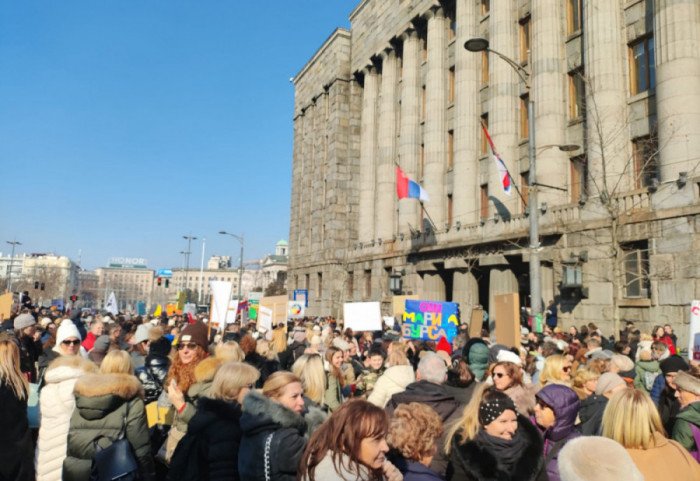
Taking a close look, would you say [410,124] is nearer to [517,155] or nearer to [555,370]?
[517,155]

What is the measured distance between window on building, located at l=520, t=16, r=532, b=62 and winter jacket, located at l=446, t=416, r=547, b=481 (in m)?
27.1

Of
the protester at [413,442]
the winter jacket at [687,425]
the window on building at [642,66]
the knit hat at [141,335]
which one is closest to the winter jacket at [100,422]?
the protester at [413,442]

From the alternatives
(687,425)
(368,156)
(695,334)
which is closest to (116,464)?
(687,425)

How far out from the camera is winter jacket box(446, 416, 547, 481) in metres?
Answer: 3.95

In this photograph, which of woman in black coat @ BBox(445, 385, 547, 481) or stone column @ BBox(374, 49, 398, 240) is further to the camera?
stone column @ BBox(374, 49, 398, 240)

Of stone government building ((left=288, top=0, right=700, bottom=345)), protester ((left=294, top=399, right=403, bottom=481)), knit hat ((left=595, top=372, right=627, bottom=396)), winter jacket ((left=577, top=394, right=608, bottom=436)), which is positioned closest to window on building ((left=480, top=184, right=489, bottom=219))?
stone government building ((left=288, top=0, right=700, bottom=345))

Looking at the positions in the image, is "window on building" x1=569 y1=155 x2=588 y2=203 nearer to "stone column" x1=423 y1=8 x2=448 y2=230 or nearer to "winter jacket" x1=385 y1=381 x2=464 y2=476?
"stone column" x1=423 y1=8 x2=448 y2=230

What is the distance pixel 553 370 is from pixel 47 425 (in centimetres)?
586

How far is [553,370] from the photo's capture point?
680 cm

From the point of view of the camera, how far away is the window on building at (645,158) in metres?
20.7

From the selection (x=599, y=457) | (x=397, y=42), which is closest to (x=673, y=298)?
(x=599, y=457)

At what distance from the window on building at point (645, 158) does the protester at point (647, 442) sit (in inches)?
763

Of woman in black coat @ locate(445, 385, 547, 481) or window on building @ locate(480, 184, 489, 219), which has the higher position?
window on building @ locate(480, 184, 489, 219)

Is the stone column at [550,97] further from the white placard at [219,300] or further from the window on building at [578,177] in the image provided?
the white placard at [219,300]
